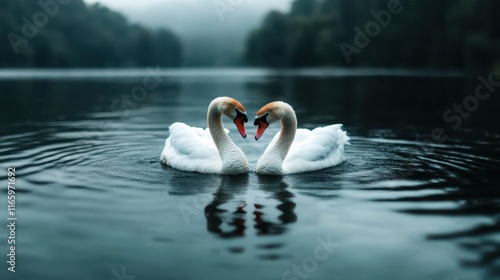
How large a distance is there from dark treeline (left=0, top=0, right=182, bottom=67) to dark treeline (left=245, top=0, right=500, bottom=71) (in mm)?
28121

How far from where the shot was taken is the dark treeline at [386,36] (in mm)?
65938

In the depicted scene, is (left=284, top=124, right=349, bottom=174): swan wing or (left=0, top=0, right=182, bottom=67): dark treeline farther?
(left=0, top=0, right=182, bottom=67): dark treeline

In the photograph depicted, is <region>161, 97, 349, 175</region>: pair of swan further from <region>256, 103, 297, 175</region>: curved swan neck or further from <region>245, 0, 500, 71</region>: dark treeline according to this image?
<region>245, 0, 500, 71</region>: dark treeline

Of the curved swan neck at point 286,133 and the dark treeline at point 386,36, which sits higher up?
the dark treeline at point 386,36

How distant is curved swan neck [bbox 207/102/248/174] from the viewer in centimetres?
1045

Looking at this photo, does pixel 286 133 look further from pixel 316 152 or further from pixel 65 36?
pixel 65 36

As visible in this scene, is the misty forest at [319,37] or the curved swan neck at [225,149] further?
the misty forest at [319,37]

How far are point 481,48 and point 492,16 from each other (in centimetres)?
582

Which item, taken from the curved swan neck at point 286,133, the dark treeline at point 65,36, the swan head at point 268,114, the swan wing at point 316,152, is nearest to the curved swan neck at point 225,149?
the swan head at point 268,114

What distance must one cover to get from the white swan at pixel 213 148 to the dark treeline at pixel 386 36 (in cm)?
5417

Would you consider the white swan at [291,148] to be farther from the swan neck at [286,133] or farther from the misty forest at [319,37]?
the misty forest at [319,37]

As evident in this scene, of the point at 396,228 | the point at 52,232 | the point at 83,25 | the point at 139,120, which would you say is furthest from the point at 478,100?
the point at 83,25

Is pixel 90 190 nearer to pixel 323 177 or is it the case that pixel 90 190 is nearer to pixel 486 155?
pixel 323 177

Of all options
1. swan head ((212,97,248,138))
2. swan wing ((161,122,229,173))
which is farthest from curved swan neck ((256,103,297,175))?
swan wing ((161,122,229,173))
